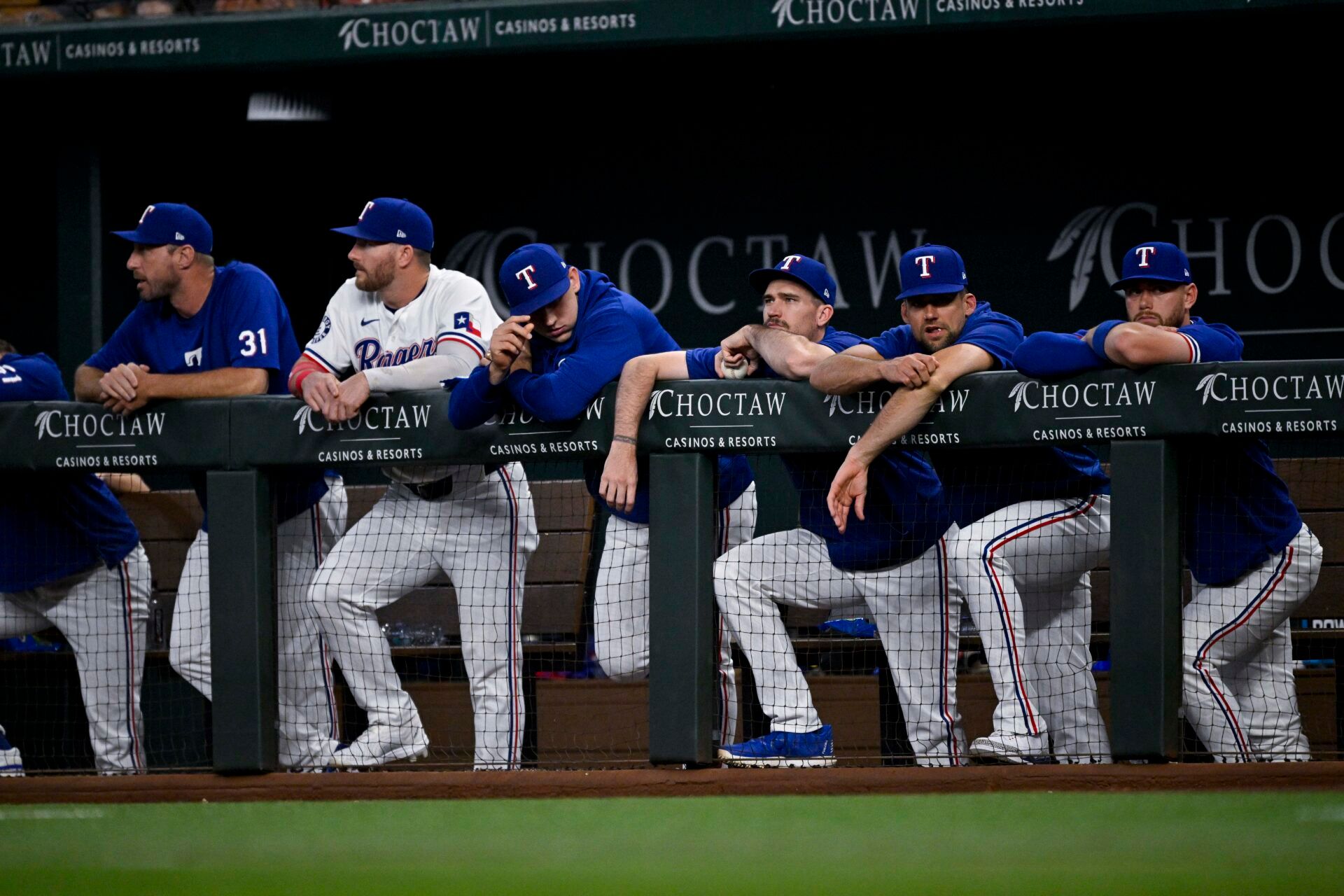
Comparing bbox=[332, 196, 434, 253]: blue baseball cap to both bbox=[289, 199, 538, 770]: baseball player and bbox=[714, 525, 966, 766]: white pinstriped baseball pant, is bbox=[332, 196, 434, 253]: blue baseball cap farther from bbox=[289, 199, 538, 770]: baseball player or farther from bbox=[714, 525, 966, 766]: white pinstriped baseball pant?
bbox=[714, 525, 966, 766]: white pinstriped baseball pant

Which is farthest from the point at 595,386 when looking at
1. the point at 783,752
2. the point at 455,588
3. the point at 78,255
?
the point at 78,255

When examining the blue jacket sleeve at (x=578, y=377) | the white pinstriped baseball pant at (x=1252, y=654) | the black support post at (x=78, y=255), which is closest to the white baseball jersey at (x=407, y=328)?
the blue jacket sleeve at (x=578, y=377)

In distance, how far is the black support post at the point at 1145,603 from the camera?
364 centimetres

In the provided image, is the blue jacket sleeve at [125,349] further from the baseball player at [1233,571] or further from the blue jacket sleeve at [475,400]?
the baseball player at [1233,571]

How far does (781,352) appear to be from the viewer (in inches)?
157

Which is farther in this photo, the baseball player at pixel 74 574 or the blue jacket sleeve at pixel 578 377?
the baseball player at pixel 74 574

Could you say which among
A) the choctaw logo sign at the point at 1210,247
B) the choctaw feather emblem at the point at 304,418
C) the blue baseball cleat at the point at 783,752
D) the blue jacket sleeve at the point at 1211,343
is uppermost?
the choctaw logo sign at the point at 1210,247

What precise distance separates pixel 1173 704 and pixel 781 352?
1.23 meters

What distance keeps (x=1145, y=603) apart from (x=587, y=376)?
4.62 feet

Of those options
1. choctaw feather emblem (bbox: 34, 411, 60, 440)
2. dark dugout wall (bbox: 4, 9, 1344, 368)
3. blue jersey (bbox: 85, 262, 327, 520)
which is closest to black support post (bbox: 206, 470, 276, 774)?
blue jersey (bbox: 85, 262, 327, 520)

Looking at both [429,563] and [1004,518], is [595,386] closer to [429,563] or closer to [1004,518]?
[429,563]

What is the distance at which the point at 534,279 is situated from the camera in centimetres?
403

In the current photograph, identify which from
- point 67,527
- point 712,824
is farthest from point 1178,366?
point 67,527

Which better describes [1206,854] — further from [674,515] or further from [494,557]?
[494,557]
